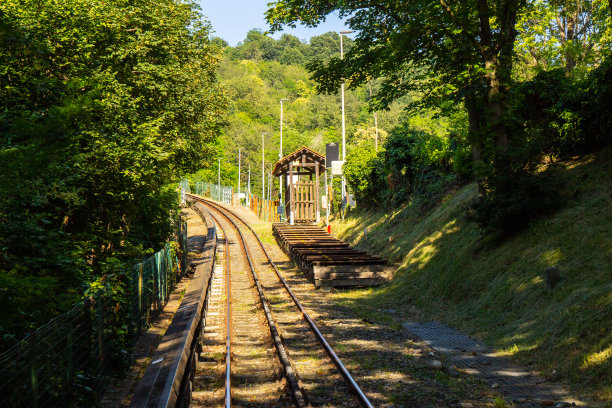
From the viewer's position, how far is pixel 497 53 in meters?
13.8

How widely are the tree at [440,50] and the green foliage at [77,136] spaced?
4.72 m

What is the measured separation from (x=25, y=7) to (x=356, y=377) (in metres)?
10.5

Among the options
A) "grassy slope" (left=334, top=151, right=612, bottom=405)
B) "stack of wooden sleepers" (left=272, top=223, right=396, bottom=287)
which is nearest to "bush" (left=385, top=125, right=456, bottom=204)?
"grassy slope" (left=334, top=151, right=612, bottom=405)

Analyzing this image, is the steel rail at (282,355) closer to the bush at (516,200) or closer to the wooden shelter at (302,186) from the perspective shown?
the bush at (516,200)

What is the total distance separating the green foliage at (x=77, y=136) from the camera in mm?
7828

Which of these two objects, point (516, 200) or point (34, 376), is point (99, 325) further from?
point (516, 200)

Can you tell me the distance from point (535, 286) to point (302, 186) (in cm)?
2693

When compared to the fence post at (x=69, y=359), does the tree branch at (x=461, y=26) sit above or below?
above

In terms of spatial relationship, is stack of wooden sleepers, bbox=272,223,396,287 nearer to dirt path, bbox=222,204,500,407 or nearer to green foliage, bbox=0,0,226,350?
dirt path, bbox=222,204,500,407

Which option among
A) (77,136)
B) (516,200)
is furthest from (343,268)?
(77,136)

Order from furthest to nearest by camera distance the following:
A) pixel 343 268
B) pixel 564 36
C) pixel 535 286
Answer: pixel 564 36
pixel 343 268
pixel 535 286

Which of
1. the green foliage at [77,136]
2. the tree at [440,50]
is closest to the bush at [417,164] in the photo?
the tree at [440,50]

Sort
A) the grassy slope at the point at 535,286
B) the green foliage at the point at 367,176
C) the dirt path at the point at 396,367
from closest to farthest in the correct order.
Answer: the dirt path at the point at 396,367
the grassy slope at the point at 535,286
the green foliage at the point at 367,176

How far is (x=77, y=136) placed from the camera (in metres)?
10.1
